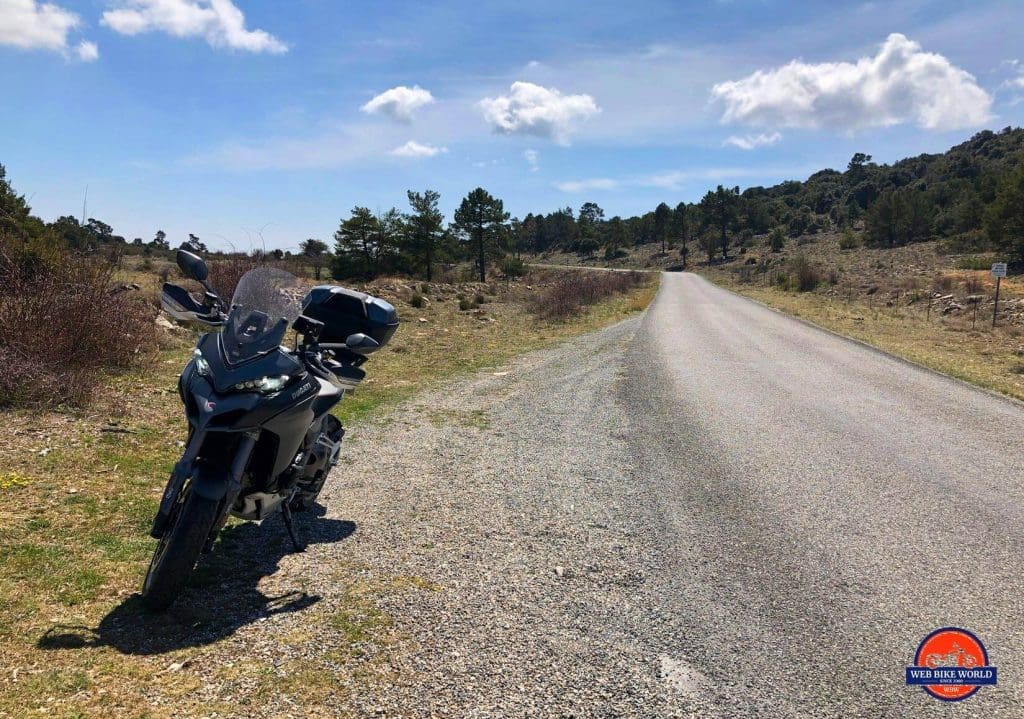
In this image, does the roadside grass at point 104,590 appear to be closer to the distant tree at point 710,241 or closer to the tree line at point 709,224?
the tree line at point 709,224

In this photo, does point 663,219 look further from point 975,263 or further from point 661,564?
point 661,564

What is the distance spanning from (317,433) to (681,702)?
2.79 meters

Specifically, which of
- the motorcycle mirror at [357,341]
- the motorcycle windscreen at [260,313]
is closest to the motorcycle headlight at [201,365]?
the motorcycle windscreen at [260,313]

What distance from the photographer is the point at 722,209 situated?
87062 millimetres

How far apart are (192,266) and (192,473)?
1.31 metres

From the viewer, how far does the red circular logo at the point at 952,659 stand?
9.81ft

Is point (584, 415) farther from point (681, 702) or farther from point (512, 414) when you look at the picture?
point (681, 702)

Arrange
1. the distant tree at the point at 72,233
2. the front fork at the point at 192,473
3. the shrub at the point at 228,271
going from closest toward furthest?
the front fork at the point at 192,473, the distant tree at the point at 72,233, the shrub at the point at 228,271

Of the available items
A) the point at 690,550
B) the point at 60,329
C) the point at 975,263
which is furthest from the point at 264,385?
the point at 975,263

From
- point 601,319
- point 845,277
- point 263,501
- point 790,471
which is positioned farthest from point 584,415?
point 845,277

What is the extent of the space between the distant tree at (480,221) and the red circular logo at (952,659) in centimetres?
5636

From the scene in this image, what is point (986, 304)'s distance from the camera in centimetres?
2380

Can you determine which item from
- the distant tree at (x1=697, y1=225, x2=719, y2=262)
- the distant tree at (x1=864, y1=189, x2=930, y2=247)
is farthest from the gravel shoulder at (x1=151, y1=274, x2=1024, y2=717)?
the distant tree at (x1=697, y1=225, x2=719, y2=262)

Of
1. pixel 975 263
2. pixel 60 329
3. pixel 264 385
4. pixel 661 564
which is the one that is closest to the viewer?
pixel 264 385
